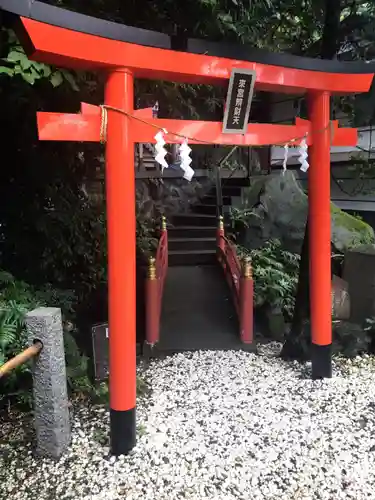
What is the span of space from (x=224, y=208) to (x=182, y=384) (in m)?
5.39

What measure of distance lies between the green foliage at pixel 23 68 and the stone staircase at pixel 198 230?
4.46 metres

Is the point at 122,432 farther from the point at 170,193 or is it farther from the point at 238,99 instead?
the point at 170,193

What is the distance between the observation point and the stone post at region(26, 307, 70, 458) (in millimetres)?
2906

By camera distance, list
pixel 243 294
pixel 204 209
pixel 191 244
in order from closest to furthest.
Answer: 1. pixel 243 294
2. pixel 191 244
3. pixel 204 209

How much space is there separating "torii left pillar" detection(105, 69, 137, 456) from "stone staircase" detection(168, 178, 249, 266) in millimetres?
4352

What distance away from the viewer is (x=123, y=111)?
2.95 m

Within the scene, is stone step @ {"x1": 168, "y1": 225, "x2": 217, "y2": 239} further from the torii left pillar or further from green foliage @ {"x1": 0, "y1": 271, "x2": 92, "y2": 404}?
the torii left pillar

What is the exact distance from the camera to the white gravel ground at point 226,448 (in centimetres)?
273

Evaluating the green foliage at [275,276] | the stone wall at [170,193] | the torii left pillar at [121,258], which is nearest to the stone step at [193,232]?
the green foliage at [275,276]

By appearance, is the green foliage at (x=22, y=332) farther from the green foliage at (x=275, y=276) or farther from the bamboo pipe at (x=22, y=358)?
the green foliage at (x=275, y=276)

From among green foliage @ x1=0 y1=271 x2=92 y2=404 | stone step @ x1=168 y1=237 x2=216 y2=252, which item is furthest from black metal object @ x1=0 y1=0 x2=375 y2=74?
stone step @ x1=168 y1=237 x2=216 y2=252

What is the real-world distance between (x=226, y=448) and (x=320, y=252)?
2018 mm

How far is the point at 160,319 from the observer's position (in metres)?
5.61

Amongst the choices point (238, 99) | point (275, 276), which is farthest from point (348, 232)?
point (238, 99)
